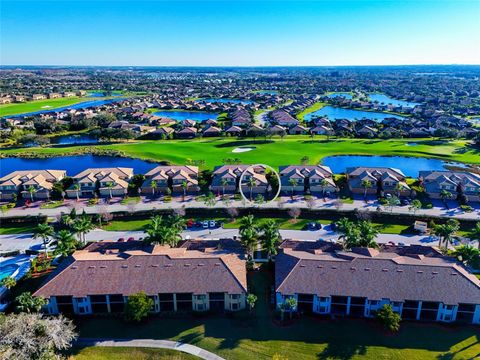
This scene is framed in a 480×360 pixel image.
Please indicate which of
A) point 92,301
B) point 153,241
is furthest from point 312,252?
point 92,301

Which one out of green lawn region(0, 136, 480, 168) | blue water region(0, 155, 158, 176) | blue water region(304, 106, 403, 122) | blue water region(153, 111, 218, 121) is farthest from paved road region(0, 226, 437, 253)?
blue water region(153, 111, 218, 121)

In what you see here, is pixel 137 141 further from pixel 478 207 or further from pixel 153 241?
pixel 478 207

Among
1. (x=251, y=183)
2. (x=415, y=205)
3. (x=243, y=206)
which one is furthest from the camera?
(x=251, y=183)

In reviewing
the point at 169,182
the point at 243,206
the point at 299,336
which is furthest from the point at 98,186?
the point at 299,336

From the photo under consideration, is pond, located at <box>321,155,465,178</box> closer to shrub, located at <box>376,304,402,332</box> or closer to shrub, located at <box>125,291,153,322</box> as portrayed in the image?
shrub, located at <box>376,304,402,332</box>

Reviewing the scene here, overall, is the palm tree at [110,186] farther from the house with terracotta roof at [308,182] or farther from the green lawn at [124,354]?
the green lawn at [124,354]

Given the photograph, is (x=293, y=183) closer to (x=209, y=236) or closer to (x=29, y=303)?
(x=209, y=236)
